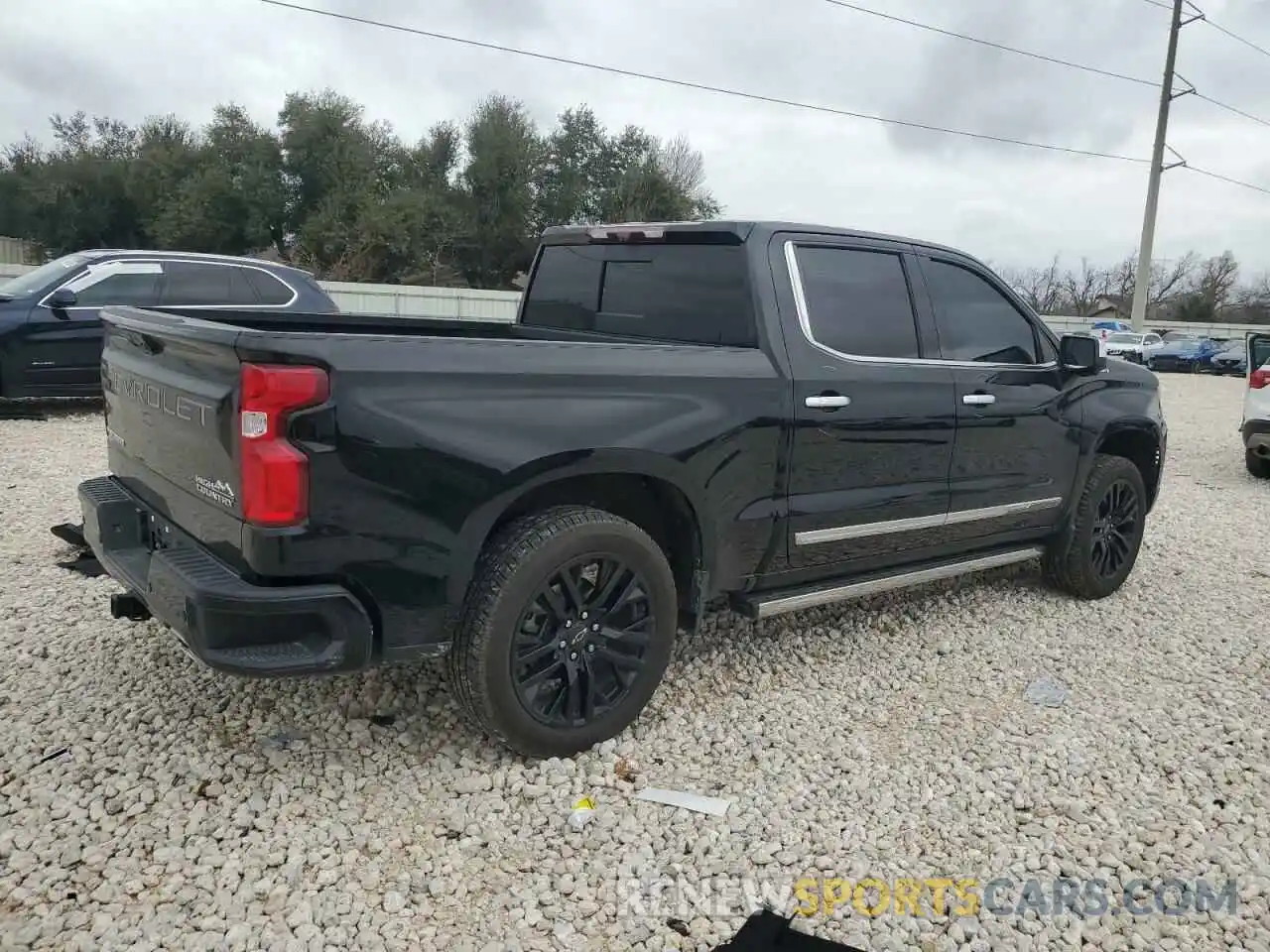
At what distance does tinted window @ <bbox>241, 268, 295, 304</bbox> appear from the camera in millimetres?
10109

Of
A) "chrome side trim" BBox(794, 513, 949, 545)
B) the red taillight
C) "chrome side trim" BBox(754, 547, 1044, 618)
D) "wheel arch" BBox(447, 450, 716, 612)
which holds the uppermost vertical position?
the red taillight

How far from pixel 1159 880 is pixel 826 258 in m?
2.53

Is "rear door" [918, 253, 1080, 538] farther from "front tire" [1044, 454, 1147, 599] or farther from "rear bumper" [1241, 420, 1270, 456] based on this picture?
"rear bumper" [1241, 420, 1270, 456]

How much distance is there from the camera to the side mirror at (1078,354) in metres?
4.90

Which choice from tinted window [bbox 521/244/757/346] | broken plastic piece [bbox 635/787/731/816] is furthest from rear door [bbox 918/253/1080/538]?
broken plastic piece [bbox 635/787/731/816]

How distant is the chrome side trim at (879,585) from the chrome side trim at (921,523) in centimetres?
22

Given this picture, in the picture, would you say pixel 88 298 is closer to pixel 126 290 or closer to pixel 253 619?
pixel 126 290

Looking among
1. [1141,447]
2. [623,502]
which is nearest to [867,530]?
[623,502]

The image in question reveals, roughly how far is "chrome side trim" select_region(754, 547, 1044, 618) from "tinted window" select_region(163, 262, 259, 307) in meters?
7.83

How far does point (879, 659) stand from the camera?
14.6 feet

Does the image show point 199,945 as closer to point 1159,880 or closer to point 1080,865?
point 1080,865

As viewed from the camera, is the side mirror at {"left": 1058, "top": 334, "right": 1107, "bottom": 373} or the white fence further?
the white fence

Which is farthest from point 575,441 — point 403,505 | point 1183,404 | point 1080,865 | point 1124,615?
point 1183,404

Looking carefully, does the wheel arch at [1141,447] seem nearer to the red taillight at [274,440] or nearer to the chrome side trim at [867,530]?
the chrome side trim at [867,530]
